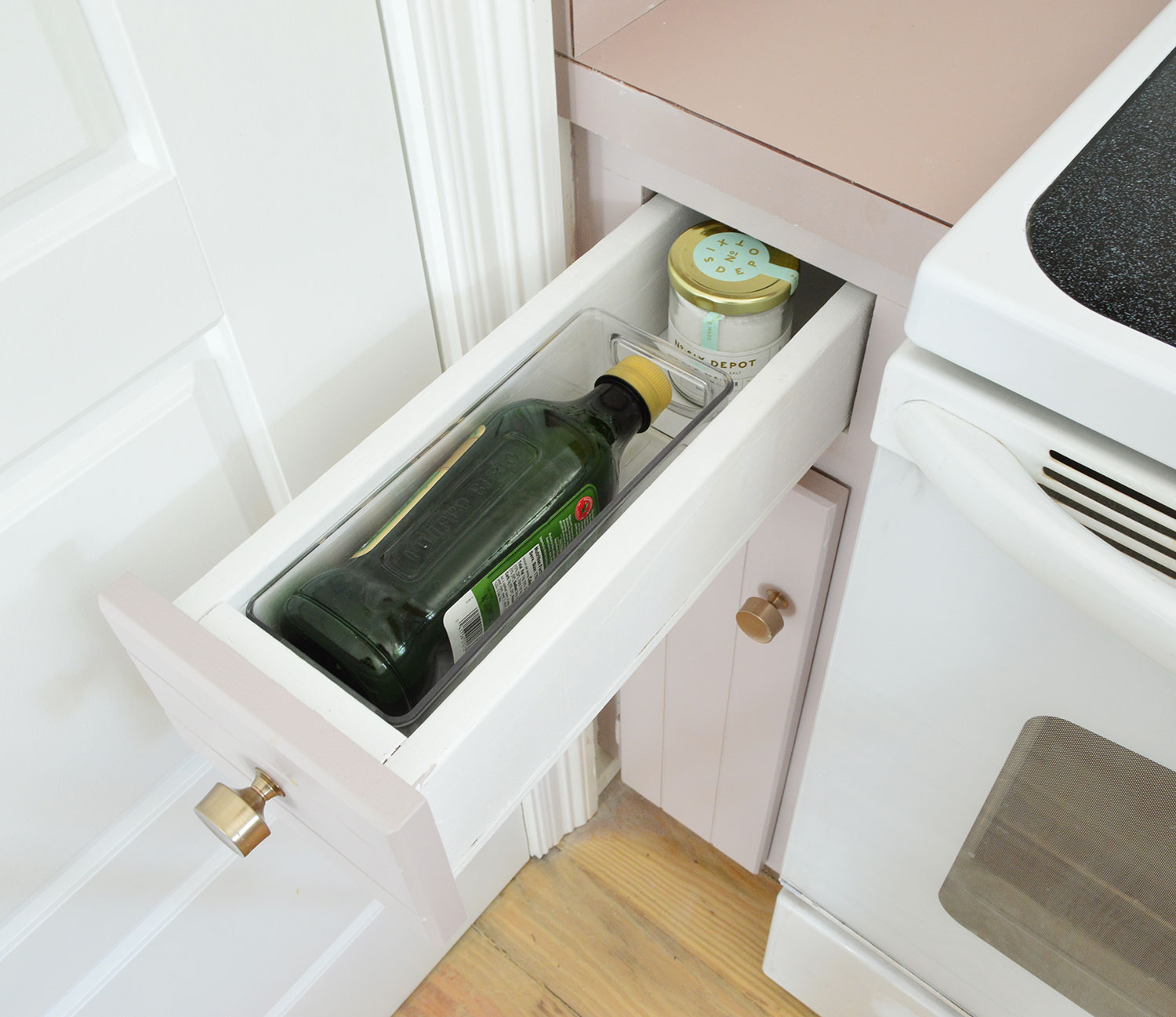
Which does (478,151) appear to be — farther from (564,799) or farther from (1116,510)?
(564,799)

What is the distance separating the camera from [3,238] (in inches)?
14.7

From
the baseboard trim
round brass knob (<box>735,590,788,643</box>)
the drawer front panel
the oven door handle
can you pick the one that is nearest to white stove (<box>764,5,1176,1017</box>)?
the oven door handle

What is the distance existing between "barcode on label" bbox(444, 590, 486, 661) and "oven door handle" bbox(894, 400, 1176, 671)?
200 millimetres

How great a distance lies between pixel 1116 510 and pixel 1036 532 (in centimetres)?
3

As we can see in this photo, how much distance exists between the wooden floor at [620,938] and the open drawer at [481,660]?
0.69 meters

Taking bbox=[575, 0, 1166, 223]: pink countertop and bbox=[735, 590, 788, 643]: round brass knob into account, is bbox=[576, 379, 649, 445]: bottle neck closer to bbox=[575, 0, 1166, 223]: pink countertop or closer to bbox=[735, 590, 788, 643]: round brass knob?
bbox=[575, 0, 1166, 223]: pink countertop

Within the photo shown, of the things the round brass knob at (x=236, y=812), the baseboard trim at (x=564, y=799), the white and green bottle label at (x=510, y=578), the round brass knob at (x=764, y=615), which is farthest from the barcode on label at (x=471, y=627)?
the baseboard trim at (x=564, y=799)

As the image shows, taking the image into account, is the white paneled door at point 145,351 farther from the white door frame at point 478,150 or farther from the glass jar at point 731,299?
the glass jar at point 731,299

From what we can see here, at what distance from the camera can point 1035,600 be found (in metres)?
0.43

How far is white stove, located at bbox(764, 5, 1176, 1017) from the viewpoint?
354mm

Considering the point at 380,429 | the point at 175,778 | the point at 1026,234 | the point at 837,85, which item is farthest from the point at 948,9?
the point at 175,778

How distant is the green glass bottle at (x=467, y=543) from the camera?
45cm

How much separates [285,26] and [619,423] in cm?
24

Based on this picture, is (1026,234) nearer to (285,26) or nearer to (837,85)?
(837,85)
